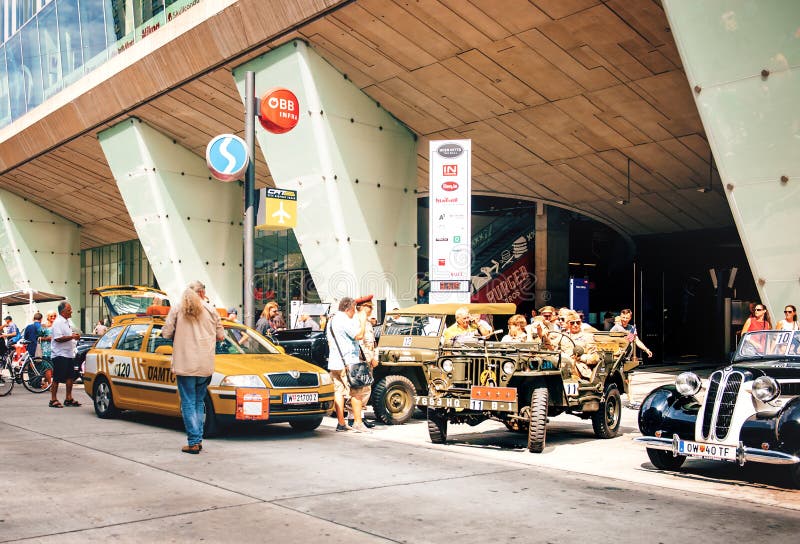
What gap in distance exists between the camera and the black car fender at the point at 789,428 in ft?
24.2

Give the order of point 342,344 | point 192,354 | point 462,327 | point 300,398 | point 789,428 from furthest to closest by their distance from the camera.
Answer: point 462,327
point 342,344
point 300,398
point 192,354
point 789,428

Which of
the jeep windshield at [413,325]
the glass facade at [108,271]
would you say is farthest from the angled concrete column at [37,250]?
the jeep windshield at [413,325]

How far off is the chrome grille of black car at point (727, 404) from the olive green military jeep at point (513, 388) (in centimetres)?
212

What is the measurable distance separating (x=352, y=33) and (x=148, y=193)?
11.1 m

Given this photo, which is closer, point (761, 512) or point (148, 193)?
point (761, 512)

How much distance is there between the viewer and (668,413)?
8.42 meters

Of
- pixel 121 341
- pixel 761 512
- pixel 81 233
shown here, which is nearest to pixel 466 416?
pixel 761 512

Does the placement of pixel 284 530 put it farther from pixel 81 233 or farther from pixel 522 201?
pixel 81 233

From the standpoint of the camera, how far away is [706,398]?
316 inches

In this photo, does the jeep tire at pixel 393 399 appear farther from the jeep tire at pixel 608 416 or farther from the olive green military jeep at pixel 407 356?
the jeep tire at pixel 608 416

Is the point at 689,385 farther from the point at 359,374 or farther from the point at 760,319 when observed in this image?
the point at 760,319

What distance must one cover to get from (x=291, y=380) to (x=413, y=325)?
2.88 metres

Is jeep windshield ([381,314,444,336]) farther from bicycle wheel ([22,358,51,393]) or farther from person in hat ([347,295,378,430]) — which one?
bicycle wheel ([22,358,51,393])

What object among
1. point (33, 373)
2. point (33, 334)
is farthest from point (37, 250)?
point (33, 373)
